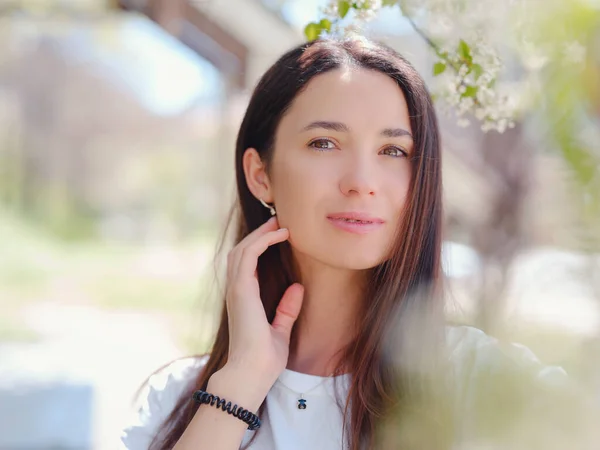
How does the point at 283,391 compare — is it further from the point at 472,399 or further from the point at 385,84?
the point at 472,399

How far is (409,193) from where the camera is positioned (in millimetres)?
1396

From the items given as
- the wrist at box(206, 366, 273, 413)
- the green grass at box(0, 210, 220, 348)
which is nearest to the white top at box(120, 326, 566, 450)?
the wrist at box(206, 366, 273, 413)

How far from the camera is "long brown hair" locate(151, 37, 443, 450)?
1362 mm

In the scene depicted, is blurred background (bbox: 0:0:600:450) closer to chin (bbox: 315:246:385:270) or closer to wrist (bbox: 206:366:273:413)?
chin (bbox: 315:246:385:270)

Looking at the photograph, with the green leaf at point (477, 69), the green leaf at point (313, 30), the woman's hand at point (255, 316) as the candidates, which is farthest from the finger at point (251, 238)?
the green leaf at point (477, 69)

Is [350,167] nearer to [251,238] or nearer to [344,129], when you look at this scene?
[344,129]

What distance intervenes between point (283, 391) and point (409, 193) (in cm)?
47

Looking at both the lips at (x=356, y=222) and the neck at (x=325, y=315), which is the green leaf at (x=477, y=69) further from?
the neck at (x=325, y=315)

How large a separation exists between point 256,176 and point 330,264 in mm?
298

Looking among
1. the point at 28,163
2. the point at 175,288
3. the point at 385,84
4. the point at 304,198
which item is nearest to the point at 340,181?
the point at 304,198

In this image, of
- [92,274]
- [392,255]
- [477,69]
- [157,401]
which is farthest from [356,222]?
[92,274]

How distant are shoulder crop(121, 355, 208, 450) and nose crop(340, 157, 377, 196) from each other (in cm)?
57

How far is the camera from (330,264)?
1436 millimetres

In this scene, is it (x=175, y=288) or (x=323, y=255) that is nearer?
(x=323, y=255)
